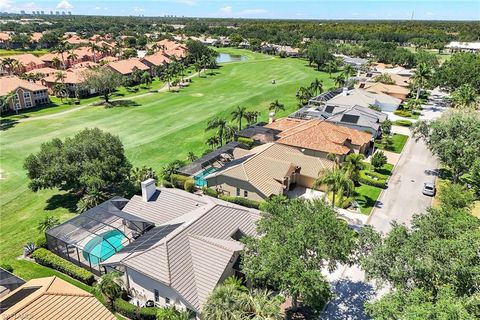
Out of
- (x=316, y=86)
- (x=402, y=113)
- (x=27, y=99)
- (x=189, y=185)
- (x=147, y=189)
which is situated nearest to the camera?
(x=147, y=189)

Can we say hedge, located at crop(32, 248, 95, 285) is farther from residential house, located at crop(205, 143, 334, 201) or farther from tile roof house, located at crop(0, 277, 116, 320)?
residential house, located at crop(205, 143, 334, 201)

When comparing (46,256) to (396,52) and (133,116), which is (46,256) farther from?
(396,52)

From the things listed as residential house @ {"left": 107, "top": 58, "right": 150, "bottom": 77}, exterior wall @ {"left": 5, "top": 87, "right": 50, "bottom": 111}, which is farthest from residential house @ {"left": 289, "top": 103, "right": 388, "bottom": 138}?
residential house @ {"left": 107, "top": 58, "right": 150, "bottom": 77}

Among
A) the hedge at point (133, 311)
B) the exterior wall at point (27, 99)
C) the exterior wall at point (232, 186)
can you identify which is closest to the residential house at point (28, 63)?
the exterior wall at point (27, 99)

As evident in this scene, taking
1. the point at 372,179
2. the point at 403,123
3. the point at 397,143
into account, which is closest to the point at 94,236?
the point at 372,179

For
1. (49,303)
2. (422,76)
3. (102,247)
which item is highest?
(422,76)

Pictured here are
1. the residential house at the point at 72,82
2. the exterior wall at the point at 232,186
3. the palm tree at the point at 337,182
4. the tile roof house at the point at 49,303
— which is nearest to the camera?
the tile roof house at the point at 49,303

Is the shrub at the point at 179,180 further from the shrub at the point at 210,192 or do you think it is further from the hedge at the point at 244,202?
the hedge at the point at 244,202

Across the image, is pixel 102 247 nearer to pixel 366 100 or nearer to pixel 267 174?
pixel 267 174
